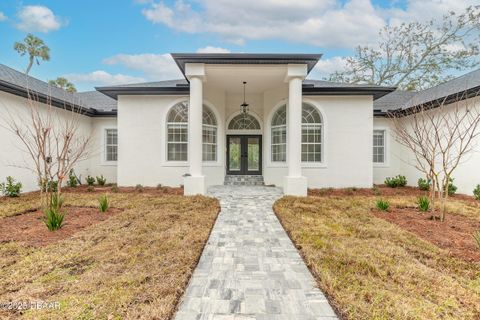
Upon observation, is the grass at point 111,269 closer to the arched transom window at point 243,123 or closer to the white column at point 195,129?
the white column at point 195,129

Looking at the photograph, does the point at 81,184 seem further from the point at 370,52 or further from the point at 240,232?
the point at 370,52

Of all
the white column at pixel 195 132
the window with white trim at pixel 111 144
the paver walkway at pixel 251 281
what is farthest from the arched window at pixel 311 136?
the window with white trim at pixel 111 144

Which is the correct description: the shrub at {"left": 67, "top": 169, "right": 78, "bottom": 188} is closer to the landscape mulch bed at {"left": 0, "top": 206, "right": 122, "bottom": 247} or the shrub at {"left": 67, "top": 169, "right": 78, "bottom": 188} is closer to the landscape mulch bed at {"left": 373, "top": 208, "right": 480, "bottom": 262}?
the landscape mulch bed at {"left": 0, "top": 206, "right": 122, "bottom": 247}

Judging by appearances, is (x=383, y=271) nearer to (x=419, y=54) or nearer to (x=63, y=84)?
(x=419, y=54)

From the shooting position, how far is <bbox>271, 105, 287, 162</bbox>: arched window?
35.7 ft

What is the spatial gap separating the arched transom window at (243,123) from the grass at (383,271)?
23.7 feet

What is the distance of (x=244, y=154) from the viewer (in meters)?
12.1

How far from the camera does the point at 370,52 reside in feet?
72.7

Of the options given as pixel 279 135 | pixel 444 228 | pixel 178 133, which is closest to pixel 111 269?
pixel 444 228

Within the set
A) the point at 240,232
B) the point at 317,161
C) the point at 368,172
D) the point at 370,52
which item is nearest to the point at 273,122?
the point at 317,161

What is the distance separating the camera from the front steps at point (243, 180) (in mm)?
11535

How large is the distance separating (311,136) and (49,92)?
12.1 m

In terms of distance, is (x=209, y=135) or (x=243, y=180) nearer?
(x=209, y=135)

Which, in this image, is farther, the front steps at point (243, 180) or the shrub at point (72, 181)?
the front steps at point (243, 180)
